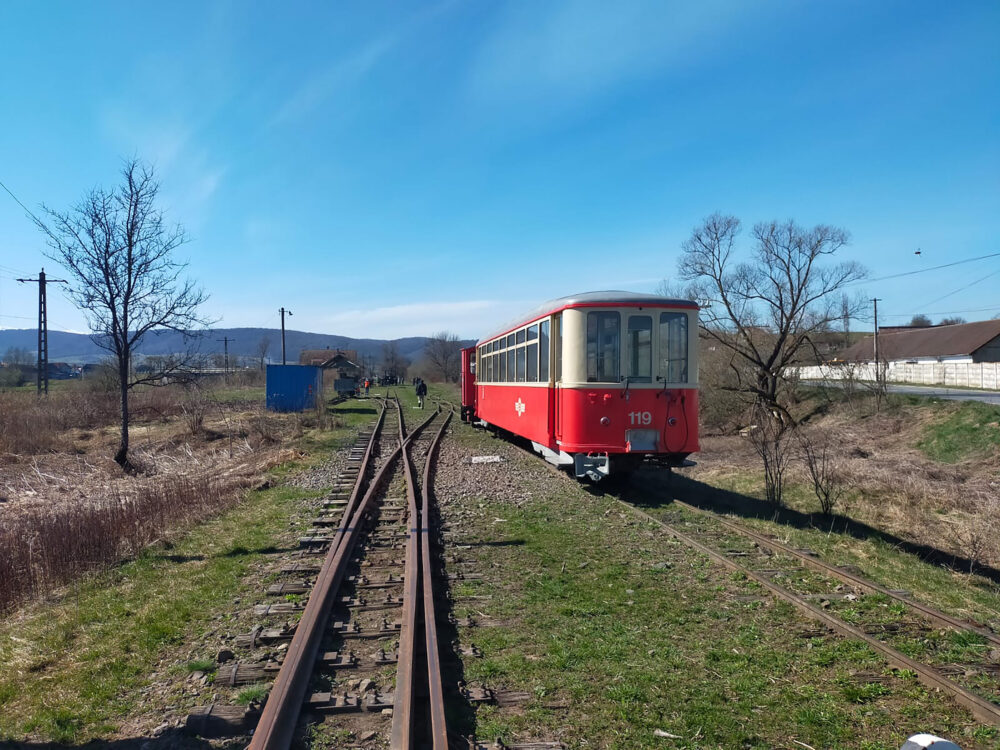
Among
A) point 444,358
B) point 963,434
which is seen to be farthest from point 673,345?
point 444,358

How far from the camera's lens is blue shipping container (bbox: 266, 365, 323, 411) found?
31062mm

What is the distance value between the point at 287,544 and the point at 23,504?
746cm

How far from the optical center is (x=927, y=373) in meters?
41.7

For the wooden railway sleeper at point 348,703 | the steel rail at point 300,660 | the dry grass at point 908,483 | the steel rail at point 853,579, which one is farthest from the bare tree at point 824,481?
the wooden railway sleeper at point 348,703

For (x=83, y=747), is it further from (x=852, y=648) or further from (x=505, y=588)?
(x=852, y=648)

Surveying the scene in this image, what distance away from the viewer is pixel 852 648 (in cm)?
487

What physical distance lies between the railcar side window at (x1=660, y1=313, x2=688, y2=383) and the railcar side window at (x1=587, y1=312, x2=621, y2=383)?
27.1 inches

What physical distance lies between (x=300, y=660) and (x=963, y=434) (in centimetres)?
1956

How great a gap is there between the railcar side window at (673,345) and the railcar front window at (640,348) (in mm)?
183

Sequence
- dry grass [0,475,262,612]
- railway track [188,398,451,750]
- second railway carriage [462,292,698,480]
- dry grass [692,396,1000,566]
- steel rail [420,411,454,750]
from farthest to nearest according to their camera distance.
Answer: second railway carriage [462,292,698,480] → dry grass [692,396,1000,566] → dry grass [0,475,262,612] → railway track [188,398,451,750] → steel rail [420,411,454,750]

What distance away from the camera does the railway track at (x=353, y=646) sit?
381 centimetres

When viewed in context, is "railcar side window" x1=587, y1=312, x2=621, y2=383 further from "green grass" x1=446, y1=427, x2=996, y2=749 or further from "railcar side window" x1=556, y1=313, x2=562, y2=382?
"green grass" x1=446, y1=427, x2=996, y2=749

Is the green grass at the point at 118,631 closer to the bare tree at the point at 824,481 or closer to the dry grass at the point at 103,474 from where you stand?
the dry grass at the point at 103,474

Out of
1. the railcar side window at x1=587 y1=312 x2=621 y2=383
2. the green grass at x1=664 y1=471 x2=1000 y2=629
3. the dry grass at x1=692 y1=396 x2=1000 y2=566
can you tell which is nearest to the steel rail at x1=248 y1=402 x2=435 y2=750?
the railcar side window at x1=587 y1=312 x2=621 y2=383
